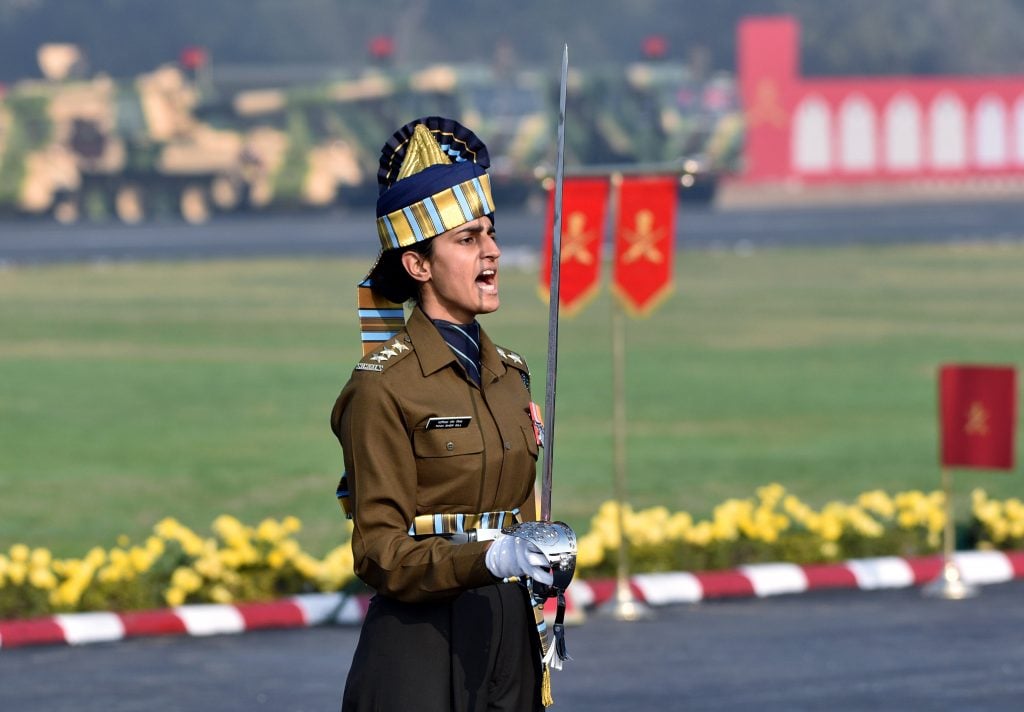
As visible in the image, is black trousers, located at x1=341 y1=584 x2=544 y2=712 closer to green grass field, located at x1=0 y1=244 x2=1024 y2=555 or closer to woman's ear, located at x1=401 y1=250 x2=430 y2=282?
woman's ear, located at x1=401 y1=250 x2=430 y2=282

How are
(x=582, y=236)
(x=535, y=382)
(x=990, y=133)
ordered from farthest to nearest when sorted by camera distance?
(x=990, y=133) → (x=535, y=382) → (x=582, y=236)

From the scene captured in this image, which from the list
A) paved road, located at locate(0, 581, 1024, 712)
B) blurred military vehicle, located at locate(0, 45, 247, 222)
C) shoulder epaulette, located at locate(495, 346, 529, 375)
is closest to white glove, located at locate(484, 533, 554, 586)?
shoulder epaulette, located at locate(495, 346, 529, 375)

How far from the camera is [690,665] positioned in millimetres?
9773

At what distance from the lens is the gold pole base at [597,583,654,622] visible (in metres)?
10.9

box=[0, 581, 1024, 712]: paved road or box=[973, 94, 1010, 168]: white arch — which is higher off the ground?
box=[973, 94, 1010, 168]: white arch

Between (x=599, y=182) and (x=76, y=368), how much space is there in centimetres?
1505

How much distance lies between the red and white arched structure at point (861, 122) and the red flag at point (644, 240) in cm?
7628

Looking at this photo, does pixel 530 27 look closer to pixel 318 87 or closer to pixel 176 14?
pixel 176 14

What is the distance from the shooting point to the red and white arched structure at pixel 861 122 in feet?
285

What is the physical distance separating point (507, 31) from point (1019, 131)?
37.5 metres

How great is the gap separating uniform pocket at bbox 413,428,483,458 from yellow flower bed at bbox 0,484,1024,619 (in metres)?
6.22

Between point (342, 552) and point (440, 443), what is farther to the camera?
point (342, 552)

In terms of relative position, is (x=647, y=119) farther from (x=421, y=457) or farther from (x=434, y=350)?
(x=421, y=457)

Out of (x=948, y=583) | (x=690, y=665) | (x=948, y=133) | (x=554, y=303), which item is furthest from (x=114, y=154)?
(x=554, y=303)
